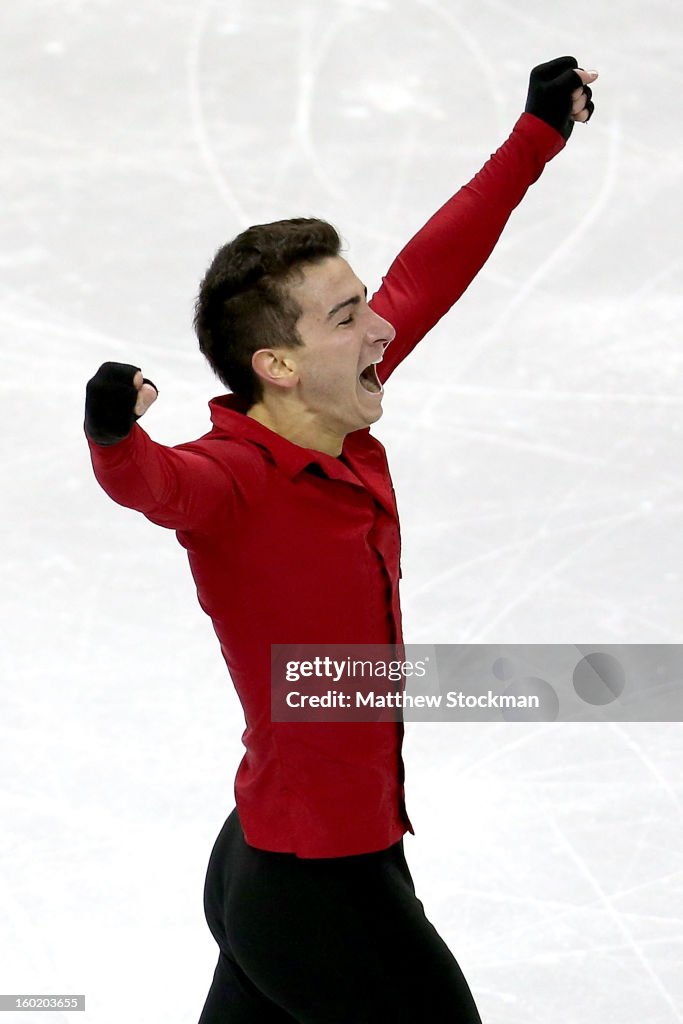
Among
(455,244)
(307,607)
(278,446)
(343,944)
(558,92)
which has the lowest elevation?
(343,944)

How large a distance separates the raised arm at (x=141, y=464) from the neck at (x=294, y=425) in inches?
7.6

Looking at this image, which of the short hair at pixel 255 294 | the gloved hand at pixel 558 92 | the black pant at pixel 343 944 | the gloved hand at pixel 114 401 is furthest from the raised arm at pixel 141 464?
the gloved hand at pixel 558 92

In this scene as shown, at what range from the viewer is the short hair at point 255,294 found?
2105 millimetres

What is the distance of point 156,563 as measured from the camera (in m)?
4.34

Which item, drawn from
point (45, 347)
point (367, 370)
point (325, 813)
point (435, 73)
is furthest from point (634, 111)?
point (325, 813)

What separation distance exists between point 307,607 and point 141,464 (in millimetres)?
389

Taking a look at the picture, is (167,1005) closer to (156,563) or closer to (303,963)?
(303,963)

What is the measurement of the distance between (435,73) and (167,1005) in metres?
3.65

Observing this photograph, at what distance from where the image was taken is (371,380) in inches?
87.1

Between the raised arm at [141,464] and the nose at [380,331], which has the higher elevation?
the nose at [380,331]

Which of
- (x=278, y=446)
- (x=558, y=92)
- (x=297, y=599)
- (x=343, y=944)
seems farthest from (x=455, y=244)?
(x=343, y=944)

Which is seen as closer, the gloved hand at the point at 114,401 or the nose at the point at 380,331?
the gloved hand at the point at 114,401

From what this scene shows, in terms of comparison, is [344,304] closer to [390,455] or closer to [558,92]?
[558,92]

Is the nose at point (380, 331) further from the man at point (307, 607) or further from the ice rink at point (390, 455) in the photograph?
the ice rink at point (390, 455)
